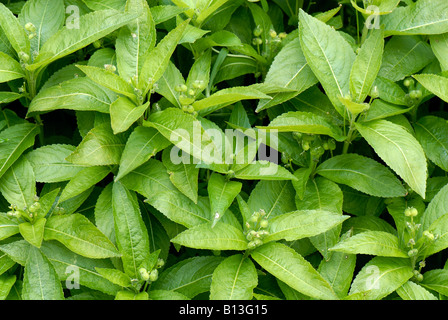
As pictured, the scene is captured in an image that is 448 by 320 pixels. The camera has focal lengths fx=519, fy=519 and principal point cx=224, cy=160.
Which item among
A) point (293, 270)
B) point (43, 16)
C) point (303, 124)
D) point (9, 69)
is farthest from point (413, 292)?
point (43, 16)

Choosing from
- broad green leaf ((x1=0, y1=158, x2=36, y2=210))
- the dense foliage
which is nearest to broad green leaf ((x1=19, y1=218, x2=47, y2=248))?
the dense foliage

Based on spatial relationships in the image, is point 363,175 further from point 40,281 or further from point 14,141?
point 14,141

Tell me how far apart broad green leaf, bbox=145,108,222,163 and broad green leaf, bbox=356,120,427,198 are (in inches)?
24.7

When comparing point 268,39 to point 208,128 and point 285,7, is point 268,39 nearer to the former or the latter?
point 285,7

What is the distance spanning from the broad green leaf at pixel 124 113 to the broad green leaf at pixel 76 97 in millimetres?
122

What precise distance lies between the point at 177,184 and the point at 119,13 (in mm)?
741

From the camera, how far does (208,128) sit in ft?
6.94

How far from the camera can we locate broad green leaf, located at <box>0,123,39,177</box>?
2.14m

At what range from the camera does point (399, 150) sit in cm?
200

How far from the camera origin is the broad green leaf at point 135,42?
219 centimetres

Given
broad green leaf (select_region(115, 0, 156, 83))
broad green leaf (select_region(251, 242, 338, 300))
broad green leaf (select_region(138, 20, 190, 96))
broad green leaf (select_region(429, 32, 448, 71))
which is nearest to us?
broad green leaf (select_region(251, 242, 338, 300))

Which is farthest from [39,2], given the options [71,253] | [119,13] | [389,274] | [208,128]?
[389,274]

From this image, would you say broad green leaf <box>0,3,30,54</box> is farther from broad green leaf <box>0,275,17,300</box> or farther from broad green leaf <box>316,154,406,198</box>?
broad green leaf <box>316,154,406,198</box>

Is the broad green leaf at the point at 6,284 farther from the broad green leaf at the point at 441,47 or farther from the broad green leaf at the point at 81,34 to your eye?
the broad green leaf at the point at 441,47
